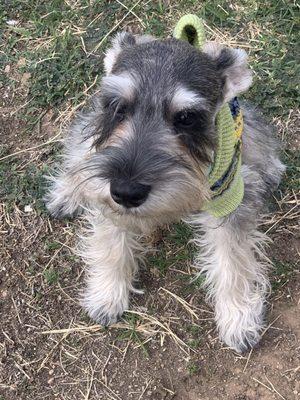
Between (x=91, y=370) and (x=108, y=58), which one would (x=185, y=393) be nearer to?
(x=91, y=370)

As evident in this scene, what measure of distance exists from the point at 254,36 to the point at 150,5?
0.88 meters

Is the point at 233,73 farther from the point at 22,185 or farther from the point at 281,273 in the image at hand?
the point at 22,185

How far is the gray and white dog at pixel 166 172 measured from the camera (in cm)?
306

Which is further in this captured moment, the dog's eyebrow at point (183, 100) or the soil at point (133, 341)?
the soil at point (133, 341)

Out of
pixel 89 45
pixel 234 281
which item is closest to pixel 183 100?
pixel 234 281

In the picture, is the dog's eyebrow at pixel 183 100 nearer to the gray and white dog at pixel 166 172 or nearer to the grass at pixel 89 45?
the gray and white dog at pixel 166 172

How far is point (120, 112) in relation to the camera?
10.7 ft

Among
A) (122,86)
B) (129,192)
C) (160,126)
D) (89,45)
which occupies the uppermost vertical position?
(122,86)

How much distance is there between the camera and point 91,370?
3.98m

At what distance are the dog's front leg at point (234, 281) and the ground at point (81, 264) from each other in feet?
0.30

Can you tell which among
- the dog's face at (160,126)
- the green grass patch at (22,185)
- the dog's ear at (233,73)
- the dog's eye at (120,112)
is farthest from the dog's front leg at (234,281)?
the green grass patch at (22,185)

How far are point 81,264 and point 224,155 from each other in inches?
56.2

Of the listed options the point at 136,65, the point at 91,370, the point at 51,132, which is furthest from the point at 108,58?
the point at 91,370

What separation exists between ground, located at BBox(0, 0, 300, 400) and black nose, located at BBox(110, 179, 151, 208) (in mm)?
1361
